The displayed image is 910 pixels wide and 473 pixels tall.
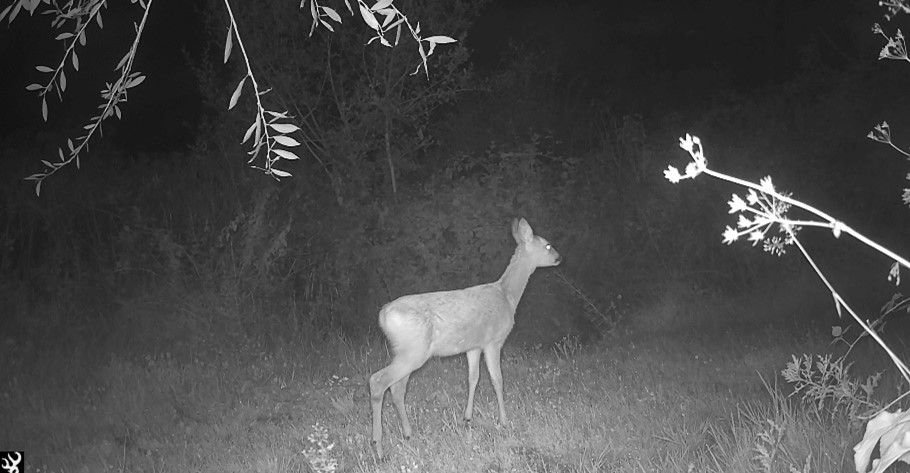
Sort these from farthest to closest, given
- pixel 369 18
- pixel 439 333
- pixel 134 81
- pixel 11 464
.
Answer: pixel 439 333
pixel 11 464
pixel 134 81
pixel 369 18

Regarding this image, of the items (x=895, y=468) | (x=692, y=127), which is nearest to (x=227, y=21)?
(x=692, y=127)

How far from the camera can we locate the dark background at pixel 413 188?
37.4 feet

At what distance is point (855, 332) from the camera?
29.5 feet

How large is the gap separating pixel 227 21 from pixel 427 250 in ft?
12.7

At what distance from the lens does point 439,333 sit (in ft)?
22.3

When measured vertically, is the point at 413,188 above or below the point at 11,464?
above

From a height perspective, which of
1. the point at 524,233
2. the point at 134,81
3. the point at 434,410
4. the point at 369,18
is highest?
the point at 369,18

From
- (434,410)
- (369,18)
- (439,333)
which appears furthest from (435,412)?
(369,18)

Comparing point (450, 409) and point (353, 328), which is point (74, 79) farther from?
point (450, 409)

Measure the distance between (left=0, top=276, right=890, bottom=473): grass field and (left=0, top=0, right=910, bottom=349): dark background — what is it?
1.43 meters

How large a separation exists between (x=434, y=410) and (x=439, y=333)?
760mm

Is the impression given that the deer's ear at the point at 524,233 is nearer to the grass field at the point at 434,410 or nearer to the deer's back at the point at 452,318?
the deer's back at the point at 452,318

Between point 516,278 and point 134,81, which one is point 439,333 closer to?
point 516,278

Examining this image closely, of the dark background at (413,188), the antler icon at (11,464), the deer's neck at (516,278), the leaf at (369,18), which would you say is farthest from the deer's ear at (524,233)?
the leaf at (369,18)
